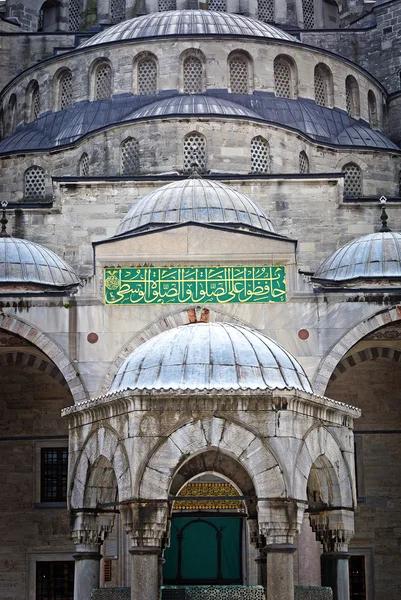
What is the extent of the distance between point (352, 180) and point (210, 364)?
16148 millimetres

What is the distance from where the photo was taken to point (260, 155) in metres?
24.8

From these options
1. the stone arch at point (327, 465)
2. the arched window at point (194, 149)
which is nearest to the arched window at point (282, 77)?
the arched window at point (194, 149)

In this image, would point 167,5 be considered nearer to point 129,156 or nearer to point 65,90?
point 65,90

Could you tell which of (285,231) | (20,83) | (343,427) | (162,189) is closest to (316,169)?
(285,231)

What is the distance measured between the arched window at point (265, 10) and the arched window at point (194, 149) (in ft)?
29.9

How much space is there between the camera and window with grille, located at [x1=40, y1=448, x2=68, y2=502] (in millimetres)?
21969

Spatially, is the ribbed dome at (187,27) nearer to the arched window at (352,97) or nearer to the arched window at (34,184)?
the arched window at (352,97)

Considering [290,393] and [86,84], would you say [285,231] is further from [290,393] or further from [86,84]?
[290,393]

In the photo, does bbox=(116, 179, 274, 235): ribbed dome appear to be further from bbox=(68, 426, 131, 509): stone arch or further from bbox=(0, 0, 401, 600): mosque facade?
bbox=(68, 426, 131, 509): stone arch

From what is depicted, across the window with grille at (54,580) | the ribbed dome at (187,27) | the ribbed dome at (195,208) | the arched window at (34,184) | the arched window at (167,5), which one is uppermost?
the arched window at (167,5)

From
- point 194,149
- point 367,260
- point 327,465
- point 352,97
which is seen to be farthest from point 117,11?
point 327,465

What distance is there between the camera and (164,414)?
10.4 metres

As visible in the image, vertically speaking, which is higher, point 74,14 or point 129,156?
point 74,14

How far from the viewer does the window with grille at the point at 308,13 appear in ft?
110
